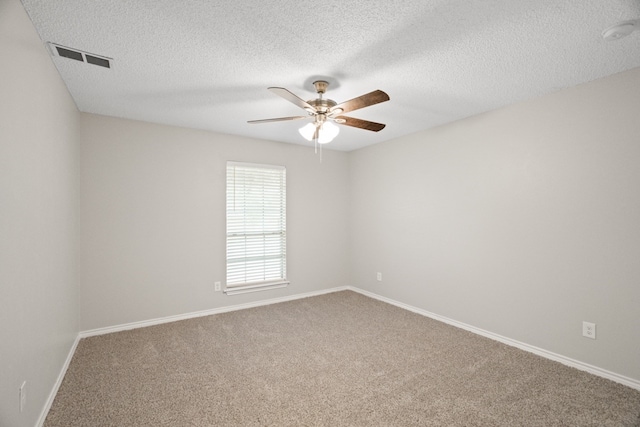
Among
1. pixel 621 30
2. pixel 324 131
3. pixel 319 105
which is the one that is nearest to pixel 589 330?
pixel 621 30

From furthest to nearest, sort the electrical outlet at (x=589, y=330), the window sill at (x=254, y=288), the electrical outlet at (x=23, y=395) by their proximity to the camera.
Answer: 1. the window sill at (x=254, y=288)
2. the electrical outlet at (x=589, y=330)
3. the electrical outlet at (x=23, y=395)

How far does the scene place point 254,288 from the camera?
166 inches

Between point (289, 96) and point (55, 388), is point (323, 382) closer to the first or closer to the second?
point (55, 388)

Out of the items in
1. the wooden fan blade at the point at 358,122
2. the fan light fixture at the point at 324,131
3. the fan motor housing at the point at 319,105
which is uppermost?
the fan motor housing at the point at 319,105

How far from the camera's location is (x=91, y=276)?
10.5 ft

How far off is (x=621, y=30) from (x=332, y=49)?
170 centimetres

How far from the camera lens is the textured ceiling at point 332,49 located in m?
1.63

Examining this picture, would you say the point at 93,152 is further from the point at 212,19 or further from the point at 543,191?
the point at 543,191

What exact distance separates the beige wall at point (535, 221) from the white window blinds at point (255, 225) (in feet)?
5.60

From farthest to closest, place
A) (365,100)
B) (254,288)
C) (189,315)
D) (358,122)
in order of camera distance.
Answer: (254,288)
(189,315)
(358,122)
(365,100)

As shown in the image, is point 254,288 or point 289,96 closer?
point 289,96

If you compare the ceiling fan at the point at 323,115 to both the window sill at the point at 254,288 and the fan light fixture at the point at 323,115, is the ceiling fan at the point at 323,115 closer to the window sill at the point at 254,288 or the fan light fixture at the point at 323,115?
the fan light fixture at the point at 323,115

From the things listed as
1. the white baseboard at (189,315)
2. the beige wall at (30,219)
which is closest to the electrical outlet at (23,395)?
the beige wall at (30,219)

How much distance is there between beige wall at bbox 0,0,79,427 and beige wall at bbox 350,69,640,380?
3688 mm
